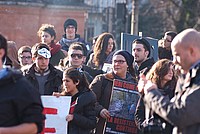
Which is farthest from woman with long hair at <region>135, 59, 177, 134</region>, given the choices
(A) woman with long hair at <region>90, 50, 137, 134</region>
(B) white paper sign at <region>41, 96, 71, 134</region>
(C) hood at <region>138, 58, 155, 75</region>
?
(C) hood at <region>138, 58, 155, 75</region>

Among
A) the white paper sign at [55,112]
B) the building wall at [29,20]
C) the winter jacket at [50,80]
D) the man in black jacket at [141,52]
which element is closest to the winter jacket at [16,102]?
the white paper sign at [55,112]

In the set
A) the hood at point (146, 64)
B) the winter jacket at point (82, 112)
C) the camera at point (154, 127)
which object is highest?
the hood at point (146, 64)

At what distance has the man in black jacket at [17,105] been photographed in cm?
581

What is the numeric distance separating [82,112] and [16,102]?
135 inches

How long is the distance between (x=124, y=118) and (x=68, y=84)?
1047 mm

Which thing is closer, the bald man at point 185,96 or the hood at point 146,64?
the bald man at point 185,96

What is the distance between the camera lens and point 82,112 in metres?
9.20

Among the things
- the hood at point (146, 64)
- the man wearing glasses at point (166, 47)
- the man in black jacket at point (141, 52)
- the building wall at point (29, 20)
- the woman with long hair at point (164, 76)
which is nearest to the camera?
the woman with long hair at point (164, 76)

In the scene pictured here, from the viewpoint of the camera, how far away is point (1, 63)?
5.96 m

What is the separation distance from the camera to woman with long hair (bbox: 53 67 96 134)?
29.9 ft

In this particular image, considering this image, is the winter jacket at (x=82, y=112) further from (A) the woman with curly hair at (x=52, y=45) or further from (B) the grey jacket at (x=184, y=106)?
(A) the woman with curly hair at (x=52, y=45)

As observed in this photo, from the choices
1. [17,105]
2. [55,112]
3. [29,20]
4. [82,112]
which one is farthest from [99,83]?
[29,20]

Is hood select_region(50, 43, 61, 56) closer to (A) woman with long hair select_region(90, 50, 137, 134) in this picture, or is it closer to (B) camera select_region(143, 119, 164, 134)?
(A) woman with long hair select_region(90, 50, 137, 134)

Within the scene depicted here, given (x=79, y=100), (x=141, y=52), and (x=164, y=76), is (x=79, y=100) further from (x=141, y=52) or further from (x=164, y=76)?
(x=141, y=52)
